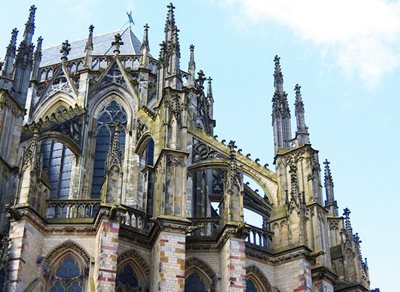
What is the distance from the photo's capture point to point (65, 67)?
31672mm

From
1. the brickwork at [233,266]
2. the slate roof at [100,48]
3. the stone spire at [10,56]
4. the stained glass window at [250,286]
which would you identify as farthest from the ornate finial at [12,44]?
the stained glass window at [250,286]

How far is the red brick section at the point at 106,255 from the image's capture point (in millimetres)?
18547

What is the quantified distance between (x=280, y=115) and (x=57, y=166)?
963cm

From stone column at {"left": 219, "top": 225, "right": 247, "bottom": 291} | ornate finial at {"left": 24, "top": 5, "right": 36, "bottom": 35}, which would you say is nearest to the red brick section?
stone column at {"left": 219, "top": 225, "right": 247, "bottom": 291}

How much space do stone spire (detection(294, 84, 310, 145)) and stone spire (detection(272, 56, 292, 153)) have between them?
398 millimetres

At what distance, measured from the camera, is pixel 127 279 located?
20.6 metres

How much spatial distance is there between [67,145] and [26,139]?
2106 mm

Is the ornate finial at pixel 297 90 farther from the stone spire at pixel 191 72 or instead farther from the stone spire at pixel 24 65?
the stone spire at pixel 24 65

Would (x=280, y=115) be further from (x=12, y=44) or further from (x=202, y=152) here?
(x=12, y=44)

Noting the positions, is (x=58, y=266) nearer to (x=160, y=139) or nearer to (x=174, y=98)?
(x=160, y=139)

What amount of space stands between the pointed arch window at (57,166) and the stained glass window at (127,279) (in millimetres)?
6993

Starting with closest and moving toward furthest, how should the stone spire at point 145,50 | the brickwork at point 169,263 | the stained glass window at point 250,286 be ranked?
the brickwork at point 169,263
the stained glass window at point 250,286
the stone spire at point 145,50

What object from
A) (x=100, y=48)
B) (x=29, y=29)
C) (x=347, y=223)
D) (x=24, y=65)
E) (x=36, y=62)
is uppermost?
(x=100, y=48)

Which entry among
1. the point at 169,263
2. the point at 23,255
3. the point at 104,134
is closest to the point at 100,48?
the point at 104,134
